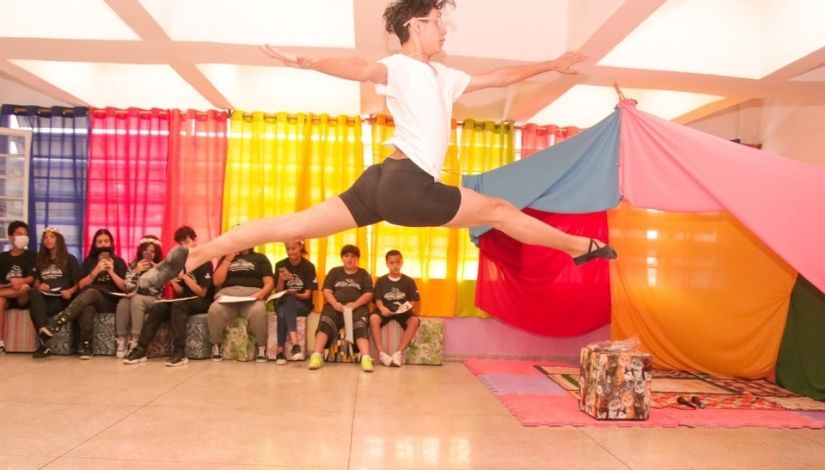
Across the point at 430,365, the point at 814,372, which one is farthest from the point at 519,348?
the point at 814,372

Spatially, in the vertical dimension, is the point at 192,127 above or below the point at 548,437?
above

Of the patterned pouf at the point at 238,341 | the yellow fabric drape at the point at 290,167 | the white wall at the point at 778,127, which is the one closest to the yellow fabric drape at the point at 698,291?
the white wall at the point at 778,127

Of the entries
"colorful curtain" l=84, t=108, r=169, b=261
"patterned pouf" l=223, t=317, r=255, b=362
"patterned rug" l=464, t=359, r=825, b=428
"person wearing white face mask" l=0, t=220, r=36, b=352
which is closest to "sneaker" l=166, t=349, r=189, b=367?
"patterned pouf" l=223, t=317, r=255, b=362

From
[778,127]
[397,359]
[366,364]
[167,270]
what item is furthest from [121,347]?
[778,127]

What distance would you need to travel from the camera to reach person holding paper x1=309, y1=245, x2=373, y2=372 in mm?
5375

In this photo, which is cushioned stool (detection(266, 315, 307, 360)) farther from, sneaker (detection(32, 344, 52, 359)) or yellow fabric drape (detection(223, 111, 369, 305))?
sneaker (detection(32, 344, 52, 359))

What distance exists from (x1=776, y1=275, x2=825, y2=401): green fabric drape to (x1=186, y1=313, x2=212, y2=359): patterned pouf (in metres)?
4.90

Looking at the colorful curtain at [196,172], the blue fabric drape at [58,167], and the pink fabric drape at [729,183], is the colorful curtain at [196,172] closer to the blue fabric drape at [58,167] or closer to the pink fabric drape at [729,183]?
the blue fabric drape at [58,167]

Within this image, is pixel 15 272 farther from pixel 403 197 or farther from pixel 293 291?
pixel 403 197

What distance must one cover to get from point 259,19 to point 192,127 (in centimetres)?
217

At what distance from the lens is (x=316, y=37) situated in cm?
418

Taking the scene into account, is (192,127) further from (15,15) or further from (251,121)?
(15,15)

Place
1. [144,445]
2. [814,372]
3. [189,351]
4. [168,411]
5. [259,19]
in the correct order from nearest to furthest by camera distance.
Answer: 1. [144,445]
2. [168,411]
3. [259,19]
4. [814,372]
5. [189,351]

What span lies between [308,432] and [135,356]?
2.57 metres
